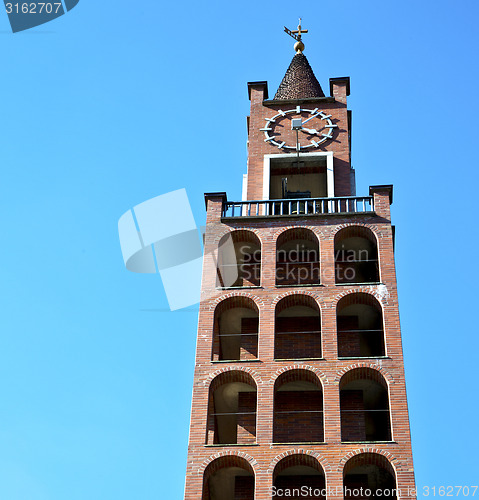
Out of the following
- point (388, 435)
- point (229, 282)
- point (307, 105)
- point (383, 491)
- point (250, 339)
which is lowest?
point (383, 491)

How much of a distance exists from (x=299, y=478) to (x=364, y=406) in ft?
12.2

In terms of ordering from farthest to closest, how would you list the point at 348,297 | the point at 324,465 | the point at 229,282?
the point at 229,282
the point at 348,297
the point at 324,465

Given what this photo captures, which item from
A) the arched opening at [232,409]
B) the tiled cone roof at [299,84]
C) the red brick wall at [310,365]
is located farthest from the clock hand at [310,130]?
the arched opening at [232,409]

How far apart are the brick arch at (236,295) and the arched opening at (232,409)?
289 centimetres

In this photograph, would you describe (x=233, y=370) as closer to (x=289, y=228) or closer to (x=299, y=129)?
(x=289, y=228)

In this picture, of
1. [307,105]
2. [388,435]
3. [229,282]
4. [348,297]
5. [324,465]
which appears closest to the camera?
[324,465]

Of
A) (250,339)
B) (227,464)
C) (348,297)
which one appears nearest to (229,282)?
(250,339)

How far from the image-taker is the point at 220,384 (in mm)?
31094

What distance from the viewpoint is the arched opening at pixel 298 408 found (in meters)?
30.6

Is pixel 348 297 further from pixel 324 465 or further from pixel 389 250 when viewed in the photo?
pixel 324 465

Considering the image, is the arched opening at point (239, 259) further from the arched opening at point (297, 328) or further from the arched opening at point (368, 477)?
the arched opening at point (368, 477)

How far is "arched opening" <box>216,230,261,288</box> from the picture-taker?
Answer: 115ft

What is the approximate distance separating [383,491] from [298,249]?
1064cm

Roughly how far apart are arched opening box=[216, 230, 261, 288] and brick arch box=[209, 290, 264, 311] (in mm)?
1741
